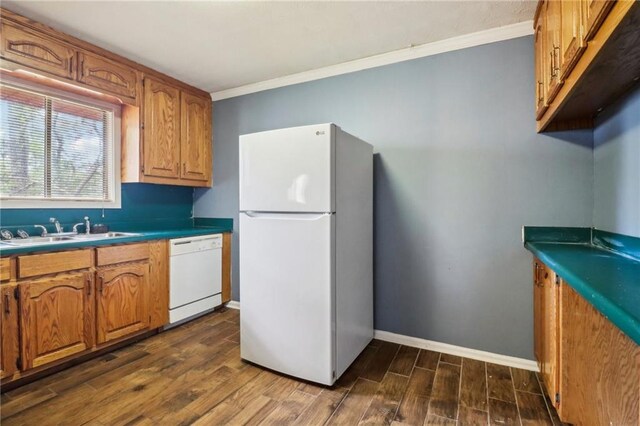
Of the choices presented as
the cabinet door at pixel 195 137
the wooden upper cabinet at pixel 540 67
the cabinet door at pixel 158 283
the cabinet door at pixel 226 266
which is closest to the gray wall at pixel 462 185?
the wooden upper cabinet at pixel 540 67

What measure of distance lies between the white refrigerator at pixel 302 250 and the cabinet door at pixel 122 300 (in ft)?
3.17

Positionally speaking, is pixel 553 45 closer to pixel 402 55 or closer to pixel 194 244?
pixel 402 55

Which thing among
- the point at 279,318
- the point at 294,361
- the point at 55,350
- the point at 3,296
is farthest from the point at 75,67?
the point at 294,361

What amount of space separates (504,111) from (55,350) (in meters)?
3.42

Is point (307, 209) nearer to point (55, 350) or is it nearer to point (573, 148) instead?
point (573, 148)

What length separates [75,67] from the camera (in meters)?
2.21

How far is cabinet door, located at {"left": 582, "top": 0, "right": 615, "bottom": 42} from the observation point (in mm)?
894

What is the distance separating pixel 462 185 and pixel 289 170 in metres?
1.29

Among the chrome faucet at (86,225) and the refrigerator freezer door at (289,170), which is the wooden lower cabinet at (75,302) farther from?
the refrigerator freezer door at (289,170)

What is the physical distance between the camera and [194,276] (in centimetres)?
288

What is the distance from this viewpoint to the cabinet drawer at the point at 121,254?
7.18ft

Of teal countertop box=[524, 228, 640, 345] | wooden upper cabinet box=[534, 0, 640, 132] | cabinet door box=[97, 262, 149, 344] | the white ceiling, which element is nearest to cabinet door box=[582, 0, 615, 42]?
wooden upper cabinet box=[534, 0, 640, 132]

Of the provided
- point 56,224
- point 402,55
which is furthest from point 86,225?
point 402,55

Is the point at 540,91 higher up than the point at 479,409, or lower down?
higher up
